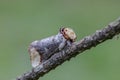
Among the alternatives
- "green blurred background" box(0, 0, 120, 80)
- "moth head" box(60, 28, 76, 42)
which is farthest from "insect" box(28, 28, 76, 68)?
"green blurred background" box(0, 0, 120, 80)

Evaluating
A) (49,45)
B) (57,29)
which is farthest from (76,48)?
(57,29)

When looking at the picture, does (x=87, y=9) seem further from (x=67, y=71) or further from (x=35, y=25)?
(x=67, y=71)

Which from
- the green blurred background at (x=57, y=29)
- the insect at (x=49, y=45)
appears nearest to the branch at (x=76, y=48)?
the insect at (x=49, y=45)

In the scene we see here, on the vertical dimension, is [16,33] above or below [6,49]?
above

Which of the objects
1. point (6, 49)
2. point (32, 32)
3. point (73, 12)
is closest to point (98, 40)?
point (6, 49)

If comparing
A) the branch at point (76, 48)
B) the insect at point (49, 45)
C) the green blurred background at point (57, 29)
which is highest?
the green blurred background at point (57, 29)

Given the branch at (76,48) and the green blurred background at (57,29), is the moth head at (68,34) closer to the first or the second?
the branch at (76,48)

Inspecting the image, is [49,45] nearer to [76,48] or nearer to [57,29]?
[76,48]
